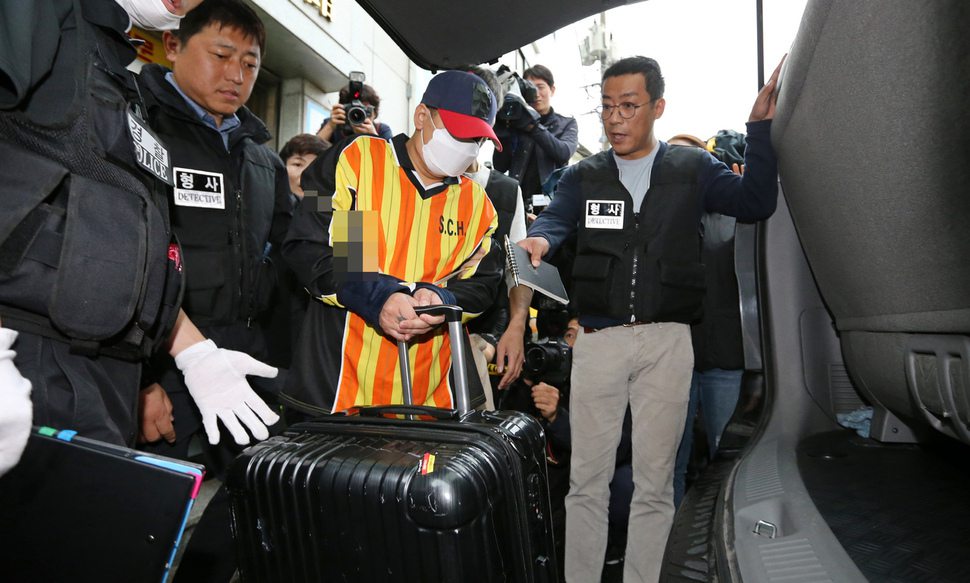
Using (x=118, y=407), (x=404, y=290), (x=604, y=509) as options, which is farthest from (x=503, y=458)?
(x=604, y=509)

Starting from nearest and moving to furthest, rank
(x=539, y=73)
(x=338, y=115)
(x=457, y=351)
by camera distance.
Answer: (x=457, y=351)
(x=338, y=115)
(x=539, y=73)

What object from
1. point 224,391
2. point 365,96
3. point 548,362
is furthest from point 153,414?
point 365,96

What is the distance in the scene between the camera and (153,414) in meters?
1.63

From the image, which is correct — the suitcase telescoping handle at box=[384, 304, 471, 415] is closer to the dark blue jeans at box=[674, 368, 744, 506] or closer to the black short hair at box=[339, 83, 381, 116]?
the dark blue jeans at box=[674, 368, 744, 506]

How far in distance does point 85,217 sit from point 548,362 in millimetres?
1871

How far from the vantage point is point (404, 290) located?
1.60m

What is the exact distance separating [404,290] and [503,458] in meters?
0.62

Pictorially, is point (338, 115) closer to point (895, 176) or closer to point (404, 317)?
point (404, 317)

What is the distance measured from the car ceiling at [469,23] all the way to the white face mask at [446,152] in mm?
297

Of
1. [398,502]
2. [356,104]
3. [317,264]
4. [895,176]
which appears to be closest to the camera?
[895,176]

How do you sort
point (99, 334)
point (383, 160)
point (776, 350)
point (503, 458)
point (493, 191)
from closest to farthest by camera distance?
point (99, 334)
point (503, 458)
point (776, 350)
point (383, 160)
point (493, 191)

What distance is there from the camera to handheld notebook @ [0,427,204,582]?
2.63 feet

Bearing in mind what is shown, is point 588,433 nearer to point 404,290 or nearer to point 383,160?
point 404,290

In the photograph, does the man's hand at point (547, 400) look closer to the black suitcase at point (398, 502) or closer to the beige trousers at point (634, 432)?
the beige trousers at point (634, 432)
